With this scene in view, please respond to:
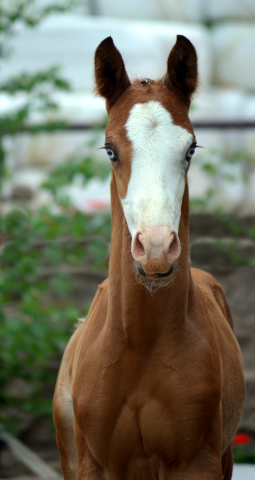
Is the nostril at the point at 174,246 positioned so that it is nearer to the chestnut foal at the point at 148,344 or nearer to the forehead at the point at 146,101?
the chestnut foal at the point at 148,344

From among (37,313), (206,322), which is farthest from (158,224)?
(37,313)

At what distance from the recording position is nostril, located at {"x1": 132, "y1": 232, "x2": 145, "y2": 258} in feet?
5.28

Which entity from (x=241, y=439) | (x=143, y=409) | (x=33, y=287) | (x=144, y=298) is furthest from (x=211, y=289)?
(x=33, y=287)

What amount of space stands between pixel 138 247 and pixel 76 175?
7.84 feet

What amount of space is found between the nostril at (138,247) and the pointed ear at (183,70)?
2.06 ft

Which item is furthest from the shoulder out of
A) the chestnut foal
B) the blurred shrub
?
the blurred shrub

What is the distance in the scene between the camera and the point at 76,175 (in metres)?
3.96

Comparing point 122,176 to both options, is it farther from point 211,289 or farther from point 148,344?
point 211,289

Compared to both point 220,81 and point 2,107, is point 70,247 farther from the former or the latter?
point 220,81

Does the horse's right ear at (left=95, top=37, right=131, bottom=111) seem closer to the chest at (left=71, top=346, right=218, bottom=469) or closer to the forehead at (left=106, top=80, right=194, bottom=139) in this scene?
the forehead at (left=106, top=80, right=194, bottom=139)

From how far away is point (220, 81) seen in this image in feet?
20.2

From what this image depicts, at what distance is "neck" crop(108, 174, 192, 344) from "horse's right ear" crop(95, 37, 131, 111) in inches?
11.6

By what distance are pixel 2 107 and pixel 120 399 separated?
4037mm

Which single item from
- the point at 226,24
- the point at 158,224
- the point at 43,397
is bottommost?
the point at 43,397
